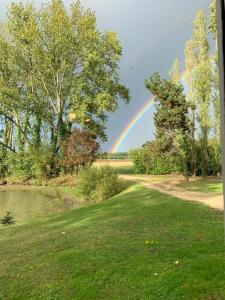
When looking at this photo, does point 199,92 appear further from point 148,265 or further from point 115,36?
point 148,265

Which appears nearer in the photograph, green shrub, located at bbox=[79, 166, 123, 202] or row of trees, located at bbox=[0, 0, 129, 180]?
green shrub, located at bbox=[79, 166, 123, 202]

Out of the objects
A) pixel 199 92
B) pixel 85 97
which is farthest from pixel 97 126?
pixel 199 92

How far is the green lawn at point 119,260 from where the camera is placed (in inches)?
203

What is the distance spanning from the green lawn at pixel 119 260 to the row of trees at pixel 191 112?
1436cm

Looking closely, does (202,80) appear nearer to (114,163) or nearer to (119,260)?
(119,260)

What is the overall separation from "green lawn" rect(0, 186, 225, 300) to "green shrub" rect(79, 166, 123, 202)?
31.1 ft

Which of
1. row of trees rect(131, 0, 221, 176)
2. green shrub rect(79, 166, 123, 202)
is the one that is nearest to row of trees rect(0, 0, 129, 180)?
row of trees rect(131, 0, 221, 176)

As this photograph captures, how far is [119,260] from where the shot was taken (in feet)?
20.7

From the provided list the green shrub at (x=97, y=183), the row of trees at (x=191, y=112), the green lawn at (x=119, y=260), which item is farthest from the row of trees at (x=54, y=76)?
the green lawn at (x=119, y=260)

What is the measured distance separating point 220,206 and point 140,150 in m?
22.6

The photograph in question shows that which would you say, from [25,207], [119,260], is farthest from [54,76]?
[119,260]

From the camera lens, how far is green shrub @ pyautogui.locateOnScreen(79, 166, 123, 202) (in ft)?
65.5

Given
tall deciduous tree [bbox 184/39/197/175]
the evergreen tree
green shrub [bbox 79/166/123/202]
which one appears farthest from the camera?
tall deciduous tree [bbox 184/39/197/175]

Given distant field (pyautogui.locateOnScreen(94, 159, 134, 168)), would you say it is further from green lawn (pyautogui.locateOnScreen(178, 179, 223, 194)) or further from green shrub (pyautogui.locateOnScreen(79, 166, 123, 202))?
green lawn (pyautogui.locateOnScreen(178, 179, 223, 194))
